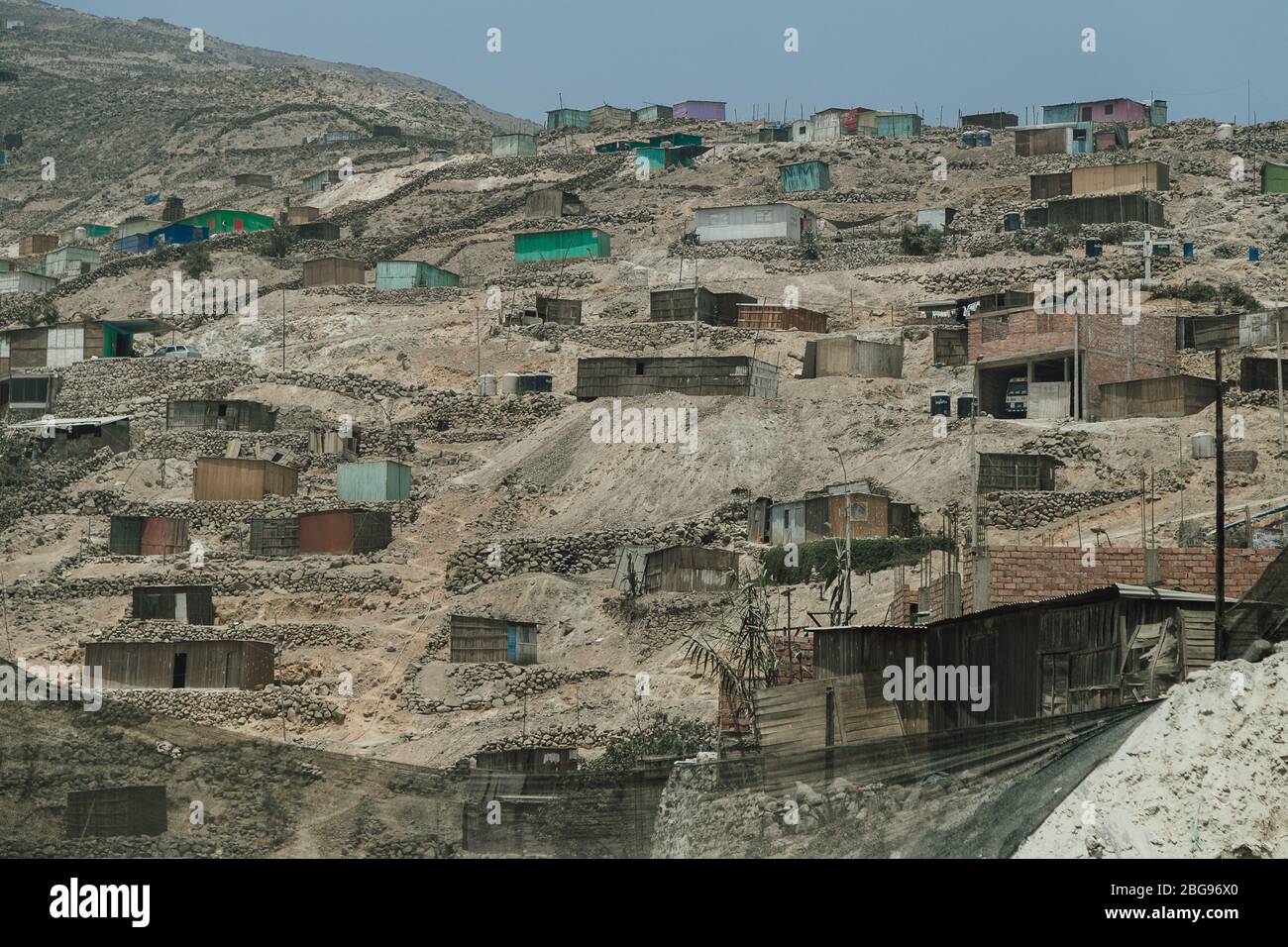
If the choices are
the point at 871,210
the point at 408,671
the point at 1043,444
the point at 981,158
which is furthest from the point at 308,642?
the point at 981,158

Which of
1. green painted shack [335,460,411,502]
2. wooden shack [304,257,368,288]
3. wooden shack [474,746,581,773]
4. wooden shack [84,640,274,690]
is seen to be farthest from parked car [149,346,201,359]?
wooden shack [474,746,581,773]

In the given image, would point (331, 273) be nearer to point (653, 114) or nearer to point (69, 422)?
point (69, 422)

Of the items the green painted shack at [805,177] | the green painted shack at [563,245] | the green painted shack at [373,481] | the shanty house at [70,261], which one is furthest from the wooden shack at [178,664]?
the green painted shack at [805,177]

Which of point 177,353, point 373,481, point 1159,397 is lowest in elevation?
point 373,481

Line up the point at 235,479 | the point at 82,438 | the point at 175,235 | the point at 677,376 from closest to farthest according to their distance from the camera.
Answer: the point at 235,479 < the point at 677,376 < the point at 82,438 < the point at 175,235

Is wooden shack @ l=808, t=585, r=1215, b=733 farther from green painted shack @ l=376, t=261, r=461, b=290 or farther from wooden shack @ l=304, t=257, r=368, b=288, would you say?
wooden shack @ l=304, t=257, r=368, b=288

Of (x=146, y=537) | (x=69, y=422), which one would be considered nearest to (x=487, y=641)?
(x=146, y=537)
